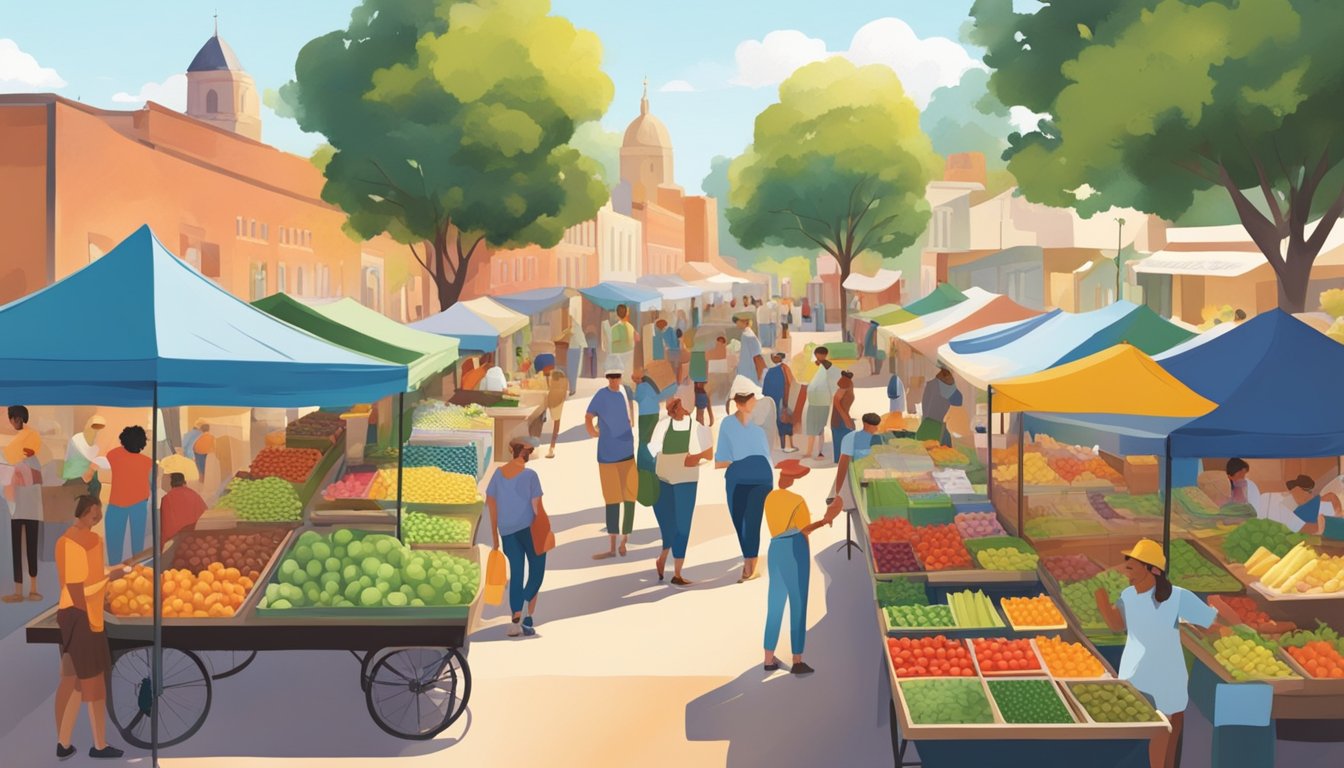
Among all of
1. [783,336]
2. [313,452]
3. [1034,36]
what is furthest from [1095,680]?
[783,336]

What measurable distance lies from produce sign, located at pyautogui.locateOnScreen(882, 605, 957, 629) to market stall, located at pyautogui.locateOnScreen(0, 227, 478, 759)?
9.08 ft

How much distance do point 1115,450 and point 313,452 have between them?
26.8 ft

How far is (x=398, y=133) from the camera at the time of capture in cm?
3281

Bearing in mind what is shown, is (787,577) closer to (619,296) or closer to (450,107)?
(450,107)

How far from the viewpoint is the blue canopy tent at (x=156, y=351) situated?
823 cm

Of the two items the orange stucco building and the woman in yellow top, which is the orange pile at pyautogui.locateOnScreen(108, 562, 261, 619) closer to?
the woman in yellow top

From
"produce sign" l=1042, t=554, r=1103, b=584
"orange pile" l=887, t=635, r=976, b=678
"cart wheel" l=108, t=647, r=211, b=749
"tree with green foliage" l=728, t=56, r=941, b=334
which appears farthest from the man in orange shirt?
"tree with green foliage" l=728, t=56, r=941, b=334

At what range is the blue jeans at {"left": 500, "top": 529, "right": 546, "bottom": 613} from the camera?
1088 centimetres

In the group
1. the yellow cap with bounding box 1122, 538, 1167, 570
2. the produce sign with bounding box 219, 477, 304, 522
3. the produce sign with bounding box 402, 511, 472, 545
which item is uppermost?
the yellow cap with bounding box 1122, 538, 1167, 570

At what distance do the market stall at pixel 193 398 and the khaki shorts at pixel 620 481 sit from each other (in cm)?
430

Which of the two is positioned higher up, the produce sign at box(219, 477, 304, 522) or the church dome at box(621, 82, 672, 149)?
the church dome at box(621, 82, 672, 149)

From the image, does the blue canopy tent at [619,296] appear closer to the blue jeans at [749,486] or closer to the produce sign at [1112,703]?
the blue jeans at [749,486]

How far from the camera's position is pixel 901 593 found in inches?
400

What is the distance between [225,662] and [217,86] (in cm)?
7808
